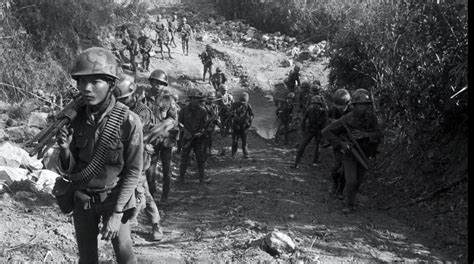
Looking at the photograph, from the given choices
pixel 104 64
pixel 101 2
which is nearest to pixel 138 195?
pixel 104 64

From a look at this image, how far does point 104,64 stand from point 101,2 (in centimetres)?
1520

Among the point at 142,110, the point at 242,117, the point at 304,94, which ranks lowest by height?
the point at 242,117

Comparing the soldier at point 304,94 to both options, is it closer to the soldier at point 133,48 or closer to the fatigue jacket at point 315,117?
the fatigue jacket at point 315,117

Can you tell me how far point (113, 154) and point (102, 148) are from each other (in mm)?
85

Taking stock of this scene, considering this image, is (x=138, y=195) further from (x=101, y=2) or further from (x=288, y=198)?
(x=101, y=2)

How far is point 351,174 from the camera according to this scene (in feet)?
21.4

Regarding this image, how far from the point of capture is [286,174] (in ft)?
30.2

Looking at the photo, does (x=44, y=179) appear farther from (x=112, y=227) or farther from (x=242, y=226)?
(x=112, y=227)

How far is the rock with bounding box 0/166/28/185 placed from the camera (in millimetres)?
5984

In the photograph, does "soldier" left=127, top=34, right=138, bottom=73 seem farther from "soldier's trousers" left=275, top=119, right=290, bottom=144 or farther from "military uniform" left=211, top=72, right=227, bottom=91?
"soldier's trousers" left=275, top=119, right=290, bottom=144

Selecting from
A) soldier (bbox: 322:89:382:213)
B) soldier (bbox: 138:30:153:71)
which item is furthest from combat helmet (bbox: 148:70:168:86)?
soldier (bbox: 138:30:153:71)

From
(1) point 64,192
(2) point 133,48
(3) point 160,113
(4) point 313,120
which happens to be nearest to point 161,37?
(2) point 133,48

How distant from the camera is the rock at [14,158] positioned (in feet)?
21.6

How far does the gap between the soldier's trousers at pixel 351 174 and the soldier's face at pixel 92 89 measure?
415cm
